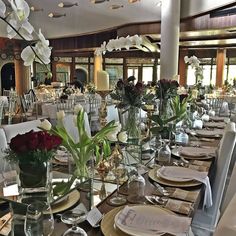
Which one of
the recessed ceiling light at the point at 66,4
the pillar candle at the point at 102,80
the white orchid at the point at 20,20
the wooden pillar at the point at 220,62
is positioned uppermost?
the recessed ceiling light at the point at 66,4

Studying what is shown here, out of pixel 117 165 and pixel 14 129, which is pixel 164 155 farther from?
pixel 14 129

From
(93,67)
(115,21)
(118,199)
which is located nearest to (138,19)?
(115,21)

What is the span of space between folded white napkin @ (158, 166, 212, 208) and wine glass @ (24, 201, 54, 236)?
935mm

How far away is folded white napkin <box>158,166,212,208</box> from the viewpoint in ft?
5.94

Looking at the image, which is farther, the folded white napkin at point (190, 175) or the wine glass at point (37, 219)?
the folded white napkin at point (190, 175)

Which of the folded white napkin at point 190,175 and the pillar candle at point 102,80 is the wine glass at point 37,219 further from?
the pillar candle at point 102,80

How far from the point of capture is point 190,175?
73.0 inches

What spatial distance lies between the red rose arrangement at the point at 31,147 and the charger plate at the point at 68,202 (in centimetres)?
27

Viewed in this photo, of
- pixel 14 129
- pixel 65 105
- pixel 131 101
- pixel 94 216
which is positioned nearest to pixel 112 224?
pixel 94 216

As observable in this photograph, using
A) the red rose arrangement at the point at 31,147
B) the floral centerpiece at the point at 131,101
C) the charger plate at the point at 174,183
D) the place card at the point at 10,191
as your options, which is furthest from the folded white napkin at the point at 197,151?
the red rose arrangement at the point at 31,147

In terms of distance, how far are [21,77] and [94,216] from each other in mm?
13079

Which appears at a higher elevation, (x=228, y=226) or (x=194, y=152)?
(x=228, y=226)

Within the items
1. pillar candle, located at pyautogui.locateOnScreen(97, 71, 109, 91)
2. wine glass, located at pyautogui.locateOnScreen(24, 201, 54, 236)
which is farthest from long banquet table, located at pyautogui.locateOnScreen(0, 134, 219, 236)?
pillar candle, located at pyautogui.locateOnScreen(97, 71, 109, 91)

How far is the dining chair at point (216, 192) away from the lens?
2003mm
